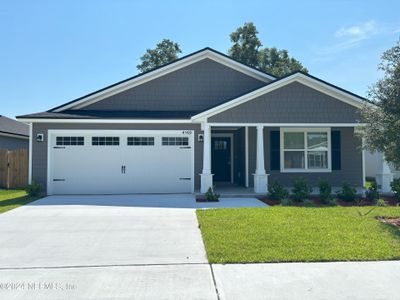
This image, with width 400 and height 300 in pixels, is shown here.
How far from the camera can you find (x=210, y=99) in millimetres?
15227

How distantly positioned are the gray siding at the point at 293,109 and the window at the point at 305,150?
1597mm

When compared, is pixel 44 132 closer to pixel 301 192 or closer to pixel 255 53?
pixel 301 192

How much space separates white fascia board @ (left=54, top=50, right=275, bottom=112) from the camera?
14.7 m

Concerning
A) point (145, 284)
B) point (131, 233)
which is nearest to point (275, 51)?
point (131, 233)

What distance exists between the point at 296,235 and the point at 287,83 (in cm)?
742

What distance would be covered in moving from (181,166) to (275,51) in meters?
23.7

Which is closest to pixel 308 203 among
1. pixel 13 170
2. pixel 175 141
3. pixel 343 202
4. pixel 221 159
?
pixel 343 202

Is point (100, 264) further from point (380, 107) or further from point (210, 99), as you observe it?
point (210, 99)

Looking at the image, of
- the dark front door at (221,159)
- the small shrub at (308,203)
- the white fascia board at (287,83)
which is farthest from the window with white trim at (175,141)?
the small shrub at (308,203)

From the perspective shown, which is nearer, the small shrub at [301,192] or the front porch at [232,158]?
the small shrub at [301,192]

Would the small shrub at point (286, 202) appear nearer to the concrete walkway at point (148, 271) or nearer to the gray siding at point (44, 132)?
the concrete walkway at point (148, 271)

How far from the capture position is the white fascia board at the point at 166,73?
14.7 m

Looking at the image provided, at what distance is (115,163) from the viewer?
13000 mm

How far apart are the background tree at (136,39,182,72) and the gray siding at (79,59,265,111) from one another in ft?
64.1
